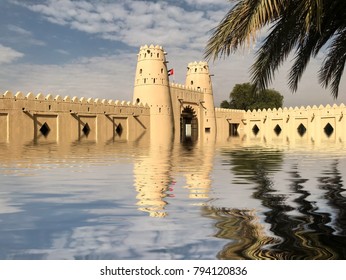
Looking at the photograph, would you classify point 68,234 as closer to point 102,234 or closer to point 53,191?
point 102,234

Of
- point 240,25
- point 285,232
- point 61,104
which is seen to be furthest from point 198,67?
point 285,232

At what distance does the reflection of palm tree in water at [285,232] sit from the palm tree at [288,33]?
187cm

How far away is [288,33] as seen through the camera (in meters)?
6.35

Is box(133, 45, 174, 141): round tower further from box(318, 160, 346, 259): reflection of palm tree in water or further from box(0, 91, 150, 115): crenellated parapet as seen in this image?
box(318, 160, 346, 259): reflection of palm tree in water

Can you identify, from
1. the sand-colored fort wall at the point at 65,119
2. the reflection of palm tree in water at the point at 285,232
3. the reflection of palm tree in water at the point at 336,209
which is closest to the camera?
the reflection of palm tree in water at the point at 285,232

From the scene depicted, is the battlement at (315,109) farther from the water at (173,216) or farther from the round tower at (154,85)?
the water at (173,216)

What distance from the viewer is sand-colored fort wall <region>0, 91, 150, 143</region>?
2223 cm

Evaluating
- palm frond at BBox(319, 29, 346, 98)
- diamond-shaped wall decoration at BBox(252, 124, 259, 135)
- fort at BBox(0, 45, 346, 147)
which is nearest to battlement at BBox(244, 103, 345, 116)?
fort at BBox(0, 45, 346, 147)

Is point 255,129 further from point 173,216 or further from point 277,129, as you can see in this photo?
point 173,216

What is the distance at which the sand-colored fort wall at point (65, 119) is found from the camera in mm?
22234

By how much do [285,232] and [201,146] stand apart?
1233 centimetres

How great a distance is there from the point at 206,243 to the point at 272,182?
2.76 meters

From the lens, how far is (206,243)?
8.21ft

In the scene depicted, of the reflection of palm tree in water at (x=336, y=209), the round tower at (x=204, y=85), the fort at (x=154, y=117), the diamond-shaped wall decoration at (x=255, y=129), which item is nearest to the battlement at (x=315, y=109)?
the fort at (x=154, y=117)
